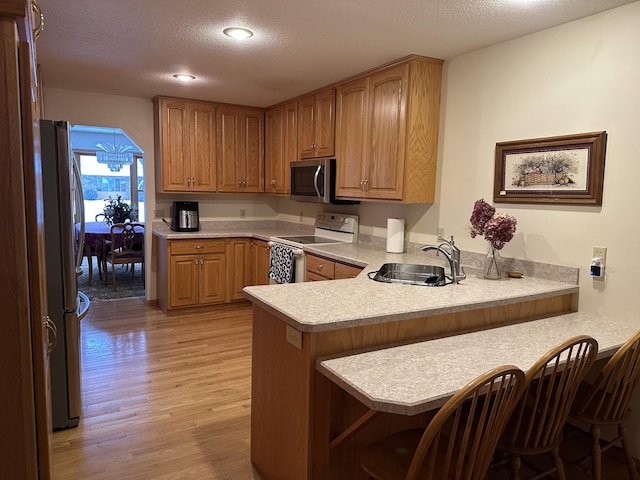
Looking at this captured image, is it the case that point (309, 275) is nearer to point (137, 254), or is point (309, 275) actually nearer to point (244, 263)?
point (244, 263)

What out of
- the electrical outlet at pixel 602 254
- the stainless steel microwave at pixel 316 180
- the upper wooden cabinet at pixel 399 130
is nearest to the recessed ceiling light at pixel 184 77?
the stainless steel microwave at pixel 316 180

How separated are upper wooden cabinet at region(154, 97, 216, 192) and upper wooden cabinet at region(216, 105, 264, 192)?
4.2 inches

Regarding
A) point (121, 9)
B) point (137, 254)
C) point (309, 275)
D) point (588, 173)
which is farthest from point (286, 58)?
point (137, 254)

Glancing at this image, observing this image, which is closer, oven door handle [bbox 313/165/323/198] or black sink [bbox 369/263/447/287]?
black sink [bbox 369/263/447/287]

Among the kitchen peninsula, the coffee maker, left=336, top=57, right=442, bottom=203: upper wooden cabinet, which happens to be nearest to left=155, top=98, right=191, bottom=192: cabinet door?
the coffee maker

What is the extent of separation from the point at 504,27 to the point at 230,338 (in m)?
3.18

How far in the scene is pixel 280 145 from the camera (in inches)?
194

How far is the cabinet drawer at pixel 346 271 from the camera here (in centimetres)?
331

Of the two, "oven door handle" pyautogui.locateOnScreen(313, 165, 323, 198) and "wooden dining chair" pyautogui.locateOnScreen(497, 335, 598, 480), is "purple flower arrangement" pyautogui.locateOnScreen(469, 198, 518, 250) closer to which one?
"wooden dining chair" pyautogui.locateOnScreen(497, 335, 598, 480)

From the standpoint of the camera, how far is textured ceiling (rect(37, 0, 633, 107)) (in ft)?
7.63

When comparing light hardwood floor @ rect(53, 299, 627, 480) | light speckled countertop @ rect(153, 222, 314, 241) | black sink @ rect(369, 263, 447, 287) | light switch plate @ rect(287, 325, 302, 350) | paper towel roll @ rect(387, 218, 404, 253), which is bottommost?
light hardwood floor @ rect(53, 299, 627, 480)

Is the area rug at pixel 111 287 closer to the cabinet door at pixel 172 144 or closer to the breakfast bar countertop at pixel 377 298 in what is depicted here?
the cabinet door at pixel 172 144

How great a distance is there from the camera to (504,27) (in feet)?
8.42

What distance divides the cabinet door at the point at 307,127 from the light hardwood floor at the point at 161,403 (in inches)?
71.4
